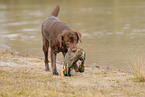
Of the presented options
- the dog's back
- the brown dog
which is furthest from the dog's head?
the dog's back

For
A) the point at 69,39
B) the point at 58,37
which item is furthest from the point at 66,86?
the point at 58,37

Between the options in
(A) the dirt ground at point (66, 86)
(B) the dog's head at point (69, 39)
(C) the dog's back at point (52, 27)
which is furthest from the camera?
(C) the dog's back at point (52, 27)

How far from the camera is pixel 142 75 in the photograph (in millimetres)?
7230

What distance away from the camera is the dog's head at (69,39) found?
747 centimetres

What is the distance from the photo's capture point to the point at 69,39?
748 centimetres

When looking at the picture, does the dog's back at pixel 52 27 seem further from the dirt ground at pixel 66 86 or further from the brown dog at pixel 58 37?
the dirt ground at pixel 66 86

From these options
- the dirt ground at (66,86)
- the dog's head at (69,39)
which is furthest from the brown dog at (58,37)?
the dirt ground at (66,86)

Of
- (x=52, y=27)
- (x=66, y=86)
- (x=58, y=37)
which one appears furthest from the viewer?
(x=52, y=27)

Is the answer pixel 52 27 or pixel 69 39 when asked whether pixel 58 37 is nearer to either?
pixel 69 39

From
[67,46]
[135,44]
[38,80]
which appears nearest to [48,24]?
[67,46]

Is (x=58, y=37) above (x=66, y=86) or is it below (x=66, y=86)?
above

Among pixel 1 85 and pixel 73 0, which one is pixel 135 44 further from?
pixel 73 0

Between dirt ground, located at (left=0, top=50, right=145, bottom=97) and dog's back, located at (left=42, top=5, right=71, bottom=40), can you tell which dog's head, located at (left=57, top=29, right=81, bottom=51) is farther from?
dirt ground, located at (left=0, top=50, right=145, bottom=97)

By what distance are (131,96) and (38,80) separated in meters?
2.60
